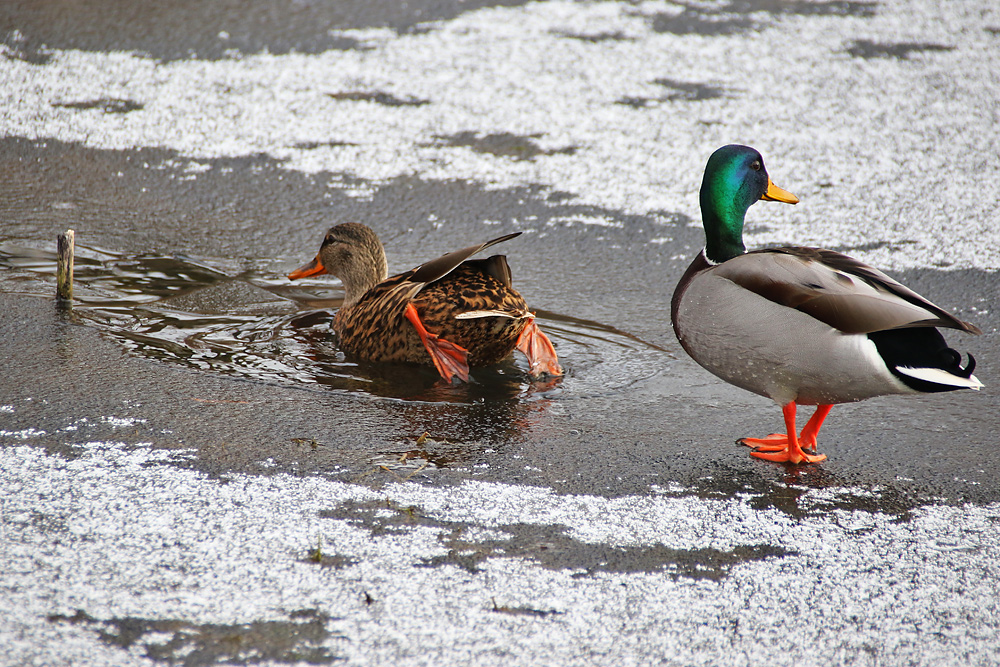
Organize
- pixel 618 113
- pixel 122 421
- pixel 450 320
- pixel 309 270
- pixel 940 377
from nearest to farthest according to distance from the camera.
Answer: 1. pixel 940 377
2. pixel 122 421
3. pixel 450 320
4. pixel 309 270
5. pixel 618 113

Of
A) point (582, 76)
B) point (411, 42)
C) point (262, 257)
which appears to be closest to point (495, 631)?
point (262, 257)

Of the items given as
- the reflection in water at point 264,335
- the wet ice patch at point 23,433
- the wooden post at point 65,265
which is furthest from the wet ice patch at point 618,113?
the wet ice patch at point 23,433

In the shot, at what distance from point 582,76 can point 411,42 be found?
1614mm

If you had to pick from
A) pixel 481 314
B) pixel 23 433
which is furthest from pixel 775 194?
pixel 23 433

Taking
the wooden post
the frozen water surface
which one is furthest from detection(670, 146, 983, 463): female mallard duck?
the wooden post

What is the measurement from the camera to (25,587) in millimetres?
2496

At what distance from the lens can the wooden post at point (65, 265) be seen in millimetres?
4414

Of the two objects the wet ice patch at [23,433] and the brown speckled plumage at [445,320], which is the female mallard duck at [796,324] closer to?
the brown speckled plumage at [445,320]

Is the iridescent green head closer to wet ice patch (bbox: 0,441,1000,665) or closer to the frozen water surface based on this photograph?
the frozen water surface

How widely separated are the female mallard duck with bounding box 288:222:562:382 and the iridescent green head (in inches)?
31.4

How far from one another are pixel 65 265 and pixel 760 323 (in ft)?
9.89

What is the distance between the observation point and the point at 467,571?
8.70 ft

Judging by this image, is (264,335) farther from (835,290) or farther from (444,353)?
(835,290)

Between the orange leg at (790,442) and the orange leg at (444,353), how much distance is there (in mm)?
1185
